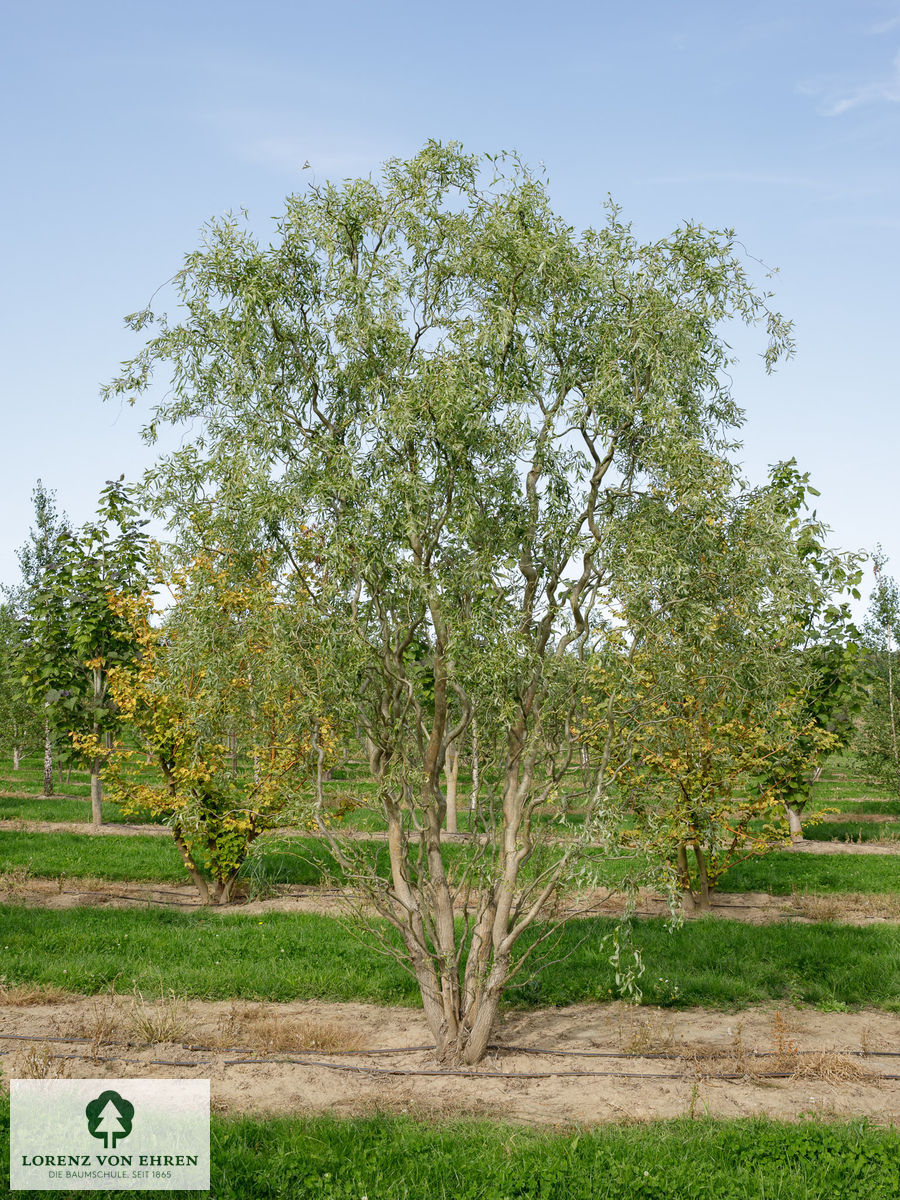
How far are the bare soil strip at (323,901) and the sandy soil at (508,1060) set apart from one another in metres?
3.78

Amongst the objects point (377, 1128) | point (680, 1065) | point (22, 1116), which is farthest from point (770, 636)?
point (22, 1116)

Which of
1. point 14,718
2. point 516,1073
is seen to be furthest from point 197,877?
point 14,718

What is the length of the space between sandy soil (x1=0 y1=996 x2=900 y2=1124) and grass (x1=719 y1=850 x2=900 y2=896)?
5.99 meters

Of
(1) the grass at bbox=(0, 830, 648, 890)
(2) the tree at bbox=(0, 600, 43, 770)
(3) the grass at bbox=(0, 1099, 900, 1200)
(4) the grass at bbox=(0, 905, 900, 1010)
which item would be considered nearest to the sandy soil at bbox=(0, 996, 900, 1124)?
(4) the grass at bbox=(0, 905, 900, 1010)

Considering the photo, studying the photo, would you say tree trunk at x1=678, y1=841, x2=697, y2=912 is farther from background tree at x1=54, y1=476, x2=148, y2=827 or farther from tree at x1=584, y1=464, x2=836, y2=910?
background tree at x1=54, y1=476, x2=148, y2=827

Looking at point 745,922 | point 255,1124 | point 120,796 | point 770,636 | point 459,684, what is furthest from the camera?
point 120,796

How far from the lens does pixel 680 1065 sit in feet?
26.6

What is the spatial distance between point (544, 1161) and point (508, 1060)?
99.8 inches

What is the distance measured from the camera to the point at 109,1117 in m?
6.60

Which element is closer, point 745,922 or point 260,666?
point 260,666

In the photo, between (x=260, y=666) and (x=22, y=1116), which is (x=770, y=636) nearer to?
(x=260, y=666)

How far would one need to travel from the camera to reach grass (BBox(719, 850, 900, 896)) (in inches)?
598

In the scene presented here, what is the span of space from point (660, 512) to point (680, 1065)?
4.86 meters

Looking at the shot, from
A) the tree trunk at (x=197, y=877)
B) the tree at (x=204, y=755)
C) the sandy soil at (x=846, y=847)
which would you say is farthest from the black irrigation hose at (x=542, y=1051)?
the sandy soil at (x=846, y=847)
